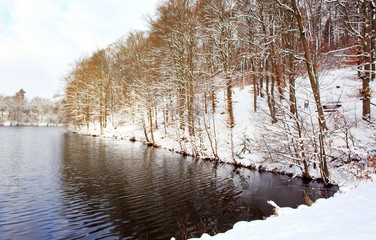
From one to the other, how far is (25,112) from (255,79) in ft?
353

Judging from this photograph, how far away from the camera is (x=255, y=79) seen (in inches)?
922

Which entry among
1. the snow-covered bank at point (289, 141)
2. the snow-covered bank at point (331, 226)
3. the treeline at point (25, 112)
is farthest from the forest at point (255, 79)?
the treeline at point (25, 112)

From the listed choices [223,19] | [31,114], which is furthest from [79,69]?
[31,114]

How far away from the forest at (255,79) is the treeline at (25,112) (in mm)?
66804

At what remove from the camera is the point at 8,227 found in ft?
21.8

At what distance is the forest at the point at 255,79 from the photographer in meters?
10.7

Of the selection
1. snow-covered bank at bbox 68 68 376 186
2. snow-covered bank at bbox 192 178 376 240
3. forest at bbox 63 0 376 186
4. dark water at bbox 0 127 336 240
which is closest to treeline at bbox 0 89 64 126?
forest at bbox 63 0 376 186

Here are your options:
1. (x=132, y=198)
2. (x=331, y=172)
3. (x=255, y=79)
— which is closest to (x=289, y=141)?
(x=331, y=172)

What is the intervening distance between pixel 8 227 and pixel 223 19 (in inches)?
761

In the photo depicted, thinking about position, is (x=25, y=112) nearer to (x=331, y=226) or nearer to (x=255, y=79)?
(x=255, y=79)

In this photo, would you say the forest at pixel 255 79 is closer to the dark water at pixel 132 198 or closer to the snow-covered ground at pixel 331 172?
the snow-covered ground at pixel 331 172

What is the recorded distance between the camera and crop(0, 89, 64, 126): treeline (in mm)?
84375

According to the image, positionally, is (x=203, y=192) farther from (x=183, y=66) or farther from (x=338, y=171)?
(x=183, y=66)

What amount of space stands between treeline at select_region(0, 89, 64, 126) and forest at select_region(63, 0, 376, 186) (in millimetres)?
66804
